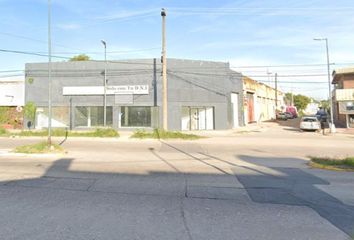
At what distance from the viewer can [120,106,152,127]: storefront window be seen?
32.4 metres

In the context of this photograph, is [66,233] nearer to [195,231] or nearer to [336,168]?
[195,231]

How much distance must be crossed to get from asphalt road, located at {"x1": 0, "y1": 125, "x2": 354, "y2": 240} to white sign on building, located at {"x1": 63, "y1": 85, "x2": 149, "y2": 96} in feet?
64.4

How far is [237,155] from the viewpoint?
16.3 meters

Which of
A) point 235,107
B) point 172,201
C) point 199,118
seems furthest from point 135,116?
point 172,201

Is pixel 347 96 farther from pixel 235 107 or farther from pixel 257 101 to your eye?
pixel 257 101

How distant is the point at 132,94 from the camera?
32531 millimetres

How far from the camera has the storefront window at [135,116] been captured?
106 ft

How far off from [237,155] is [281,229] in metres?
10.9

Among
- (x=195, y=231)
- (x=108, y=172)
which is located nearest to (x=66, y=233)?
(x=195, y=231)

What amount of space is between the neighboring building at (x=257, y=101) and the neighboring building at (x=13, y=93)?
90.7 ft

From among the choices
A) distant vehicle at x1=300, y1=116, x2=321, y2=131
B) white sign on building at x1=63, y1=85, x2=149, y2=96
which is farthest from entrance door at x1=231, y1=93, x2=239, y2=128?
white sign on building at x1=63, y1=85, x2=149, y2=96

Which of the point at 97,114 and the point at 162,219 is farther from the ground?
the point at 97,114

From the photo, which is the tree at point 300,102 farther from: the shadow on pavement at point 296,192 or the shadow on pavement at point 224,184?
the shadow on pavement at point 296,192

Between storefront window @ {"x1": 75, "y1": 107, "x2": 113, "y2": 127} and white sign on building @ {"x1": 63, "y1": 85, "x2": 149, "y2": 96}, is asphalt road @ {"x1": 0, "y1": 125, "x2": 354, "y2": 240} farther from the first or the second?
storefront window @ {"x1": 75, "y1": 107, "x2": 113, "y2": 127}
